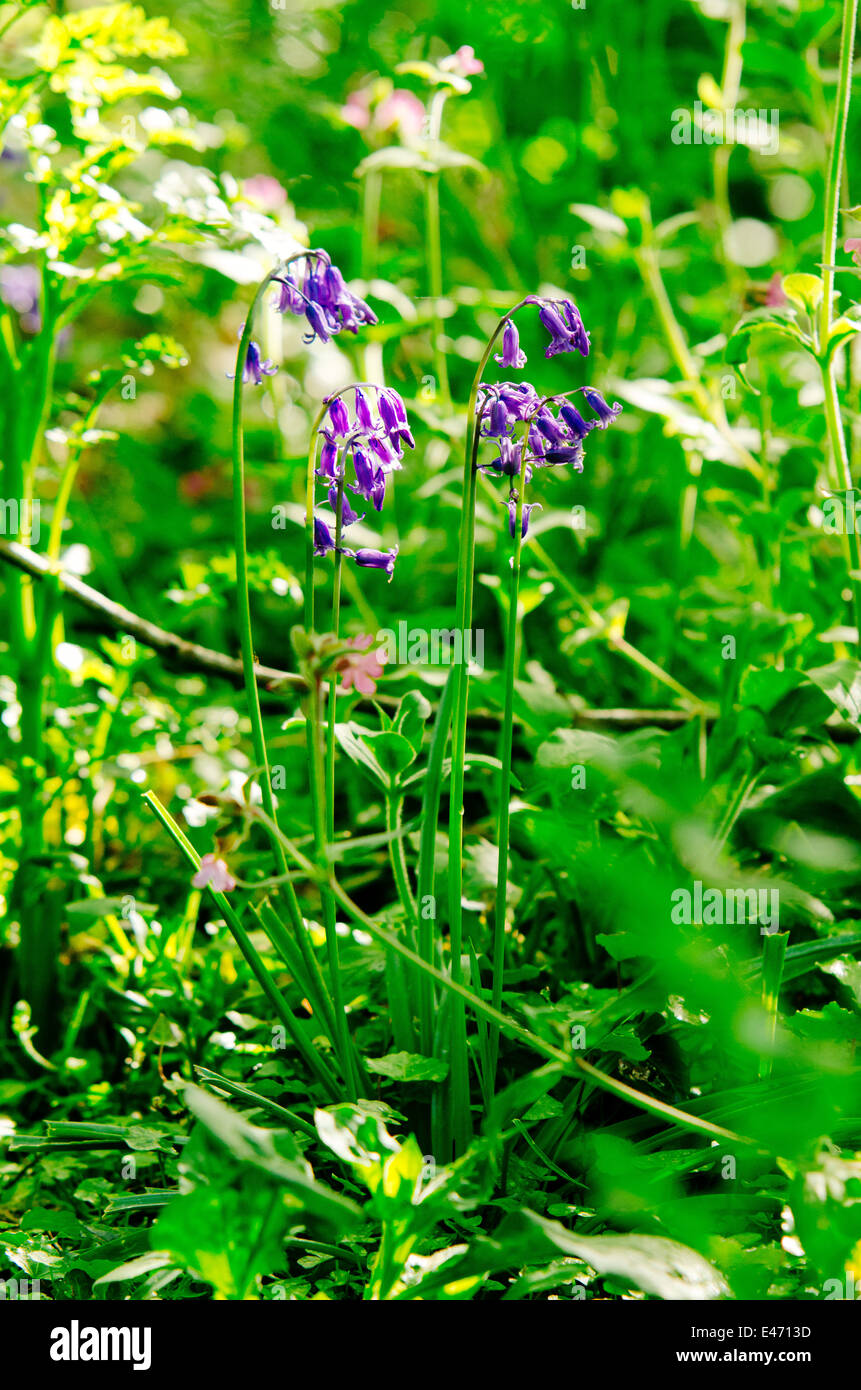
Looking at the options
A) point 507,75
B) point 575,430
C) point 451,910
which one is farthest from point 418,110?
point 451,910

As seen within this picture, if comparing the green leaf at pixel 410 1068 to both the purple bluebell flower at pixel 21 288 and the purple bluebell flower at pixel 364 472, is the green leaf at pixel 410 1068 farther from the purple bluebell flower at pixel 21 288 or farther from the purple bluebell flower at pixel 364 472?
the purple bluebell flower at pixel 21 288

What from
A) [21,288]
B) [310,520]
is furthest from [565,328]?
[21,288]

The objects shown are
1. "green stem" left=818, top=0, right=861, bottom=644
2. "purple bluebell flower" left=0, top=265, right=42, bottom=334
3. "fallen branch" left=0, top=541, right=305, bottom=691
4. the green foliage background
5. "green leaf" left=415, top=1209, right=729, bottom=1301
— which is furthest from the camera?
"purple bluebell flower" left=0, top=265, right=42, bottom=334

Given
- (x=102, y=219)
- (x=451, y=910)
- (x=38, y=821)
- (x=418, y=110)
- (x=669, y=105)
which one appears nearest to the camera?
(x=451, y=910)

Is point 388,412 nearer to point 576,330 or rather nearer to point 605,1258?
point 576,330

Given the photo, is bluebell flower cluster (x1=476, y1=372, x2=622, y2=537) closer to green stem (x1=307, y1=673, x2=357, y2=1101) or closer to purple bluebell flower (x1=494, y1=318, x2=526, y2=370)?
purple bluebell flower (x1=494, y1=318, x2=526, y2=370)

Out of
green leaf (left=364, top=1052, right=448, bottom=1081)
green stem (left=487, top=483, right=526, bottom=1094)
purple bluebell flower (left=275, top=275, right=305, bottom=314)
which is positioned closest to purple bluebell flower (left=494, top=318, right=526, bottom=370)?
green stem (left=487, top=483, right=526, bottom=1094)

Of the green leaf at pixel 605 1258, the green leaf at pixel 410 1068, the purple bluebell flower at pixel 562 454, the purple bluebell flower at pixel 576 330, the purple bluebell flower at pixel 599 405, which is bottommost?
the green leaf at pixel 605 1258

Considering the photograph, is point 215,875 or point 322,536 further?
point 322,536

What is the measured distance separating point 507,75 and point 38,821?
2.43 metres

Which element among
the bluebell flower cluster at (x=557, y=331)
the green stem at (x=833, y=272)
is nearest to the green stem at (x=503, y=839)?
the bluebell flower cluster at (x=557, y=331)

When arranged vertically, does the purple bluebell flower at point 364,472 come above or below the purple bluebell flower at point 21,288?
below
